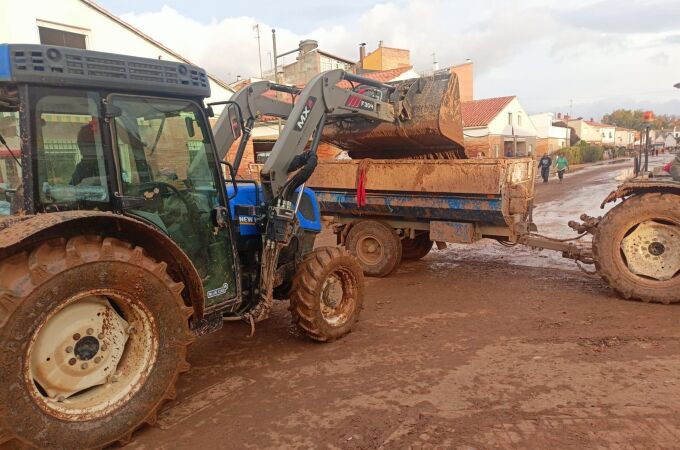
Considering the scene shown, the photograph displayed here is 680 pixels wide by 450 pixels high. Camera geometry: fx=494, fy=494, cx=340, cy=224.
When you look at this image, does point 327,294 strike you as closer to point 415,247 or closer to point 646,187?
point 415,247

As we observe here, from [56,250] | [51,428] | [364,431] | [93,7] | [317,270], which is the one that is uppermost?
[93,7]

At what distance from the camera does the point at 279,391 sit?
3.67 metres

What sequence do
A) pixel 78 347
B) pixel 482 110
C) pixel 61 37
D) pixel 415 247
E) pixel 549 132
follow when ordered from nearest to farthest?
1. pixel 78 347
2. pixel 415 247
3. pixel 61 37
4. pixel 482 110
5. pixel 549 132

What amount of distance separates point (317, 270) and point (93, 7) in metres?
10.7

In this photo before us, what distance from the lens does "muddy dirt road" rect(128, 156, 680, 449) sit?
3.02 metres

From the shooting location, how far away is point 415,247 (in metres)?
7.88

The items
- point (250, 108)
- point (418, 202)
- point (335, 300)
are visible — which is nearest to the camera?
point (335, 300)

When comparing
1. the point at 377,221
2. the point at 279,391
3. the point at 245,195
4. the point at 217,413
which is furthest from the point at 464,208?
the point at 217,413

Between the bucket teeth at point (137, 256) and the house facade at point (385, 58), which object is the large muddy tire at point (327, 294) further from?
the house facade at point (385, 58)

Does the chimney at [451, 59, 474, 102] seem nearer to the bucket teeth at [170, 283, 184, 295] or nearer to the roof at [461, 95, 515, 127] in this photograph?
the roof at [461, 95, 515, 127]

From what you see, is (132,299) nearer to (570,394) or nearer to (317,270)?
(317,270)

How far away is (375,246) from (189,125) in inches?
164

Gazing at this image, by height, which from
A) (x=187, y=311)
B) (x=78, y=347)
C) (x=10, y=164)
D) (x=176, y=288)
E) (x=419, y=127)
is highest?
(x=419, y=127)

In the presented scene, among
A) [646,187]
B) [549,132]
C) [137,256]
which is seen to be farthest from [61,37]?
[549,132]
